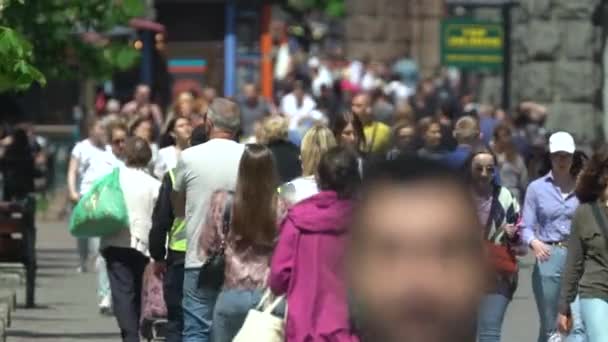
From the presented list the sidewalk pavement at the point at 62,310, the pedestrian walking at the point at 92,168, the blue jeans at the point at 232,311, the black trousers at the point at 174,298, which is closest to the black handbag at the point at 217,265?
the blue jeans at the point at 232,311

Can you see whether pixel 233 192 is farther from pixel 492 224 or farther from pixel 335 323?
pixel 335 323

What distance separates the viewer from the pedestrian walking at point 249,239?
34.3ft

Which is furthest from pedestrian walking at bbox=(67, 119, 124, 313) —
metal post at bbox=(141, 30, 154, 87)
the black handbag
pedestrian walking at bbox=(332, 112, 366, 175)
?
metal post at bbox=(141, 30, 154, 87)

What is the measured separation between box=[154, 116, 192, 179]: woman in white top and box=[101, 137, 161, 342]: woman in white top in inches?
15.3

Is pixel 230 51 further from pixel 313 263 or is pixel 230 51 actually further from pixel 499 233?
pixel 313 263

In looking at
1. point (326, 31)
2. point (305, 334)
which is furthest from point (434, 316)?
point (326, 31)

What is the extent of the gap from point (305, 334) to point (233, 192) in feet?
8.78

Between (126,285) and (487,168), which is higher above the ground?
(487,168)

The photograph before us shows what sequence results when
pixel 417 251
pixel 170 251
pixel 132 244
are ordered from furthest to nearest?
pixel 132 244
pixel 170 251
pixel 417 251

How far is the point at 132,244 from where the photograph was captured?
14.6 metres

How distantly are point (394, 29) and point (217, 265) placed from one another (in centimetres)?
3887

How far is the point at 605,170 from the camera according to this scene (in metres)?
11.9

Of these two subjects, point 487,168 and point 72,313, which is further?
point 72,313

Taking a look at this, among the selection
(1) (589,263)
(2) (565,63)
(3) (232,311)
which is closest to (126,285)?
(1) (589,263)
